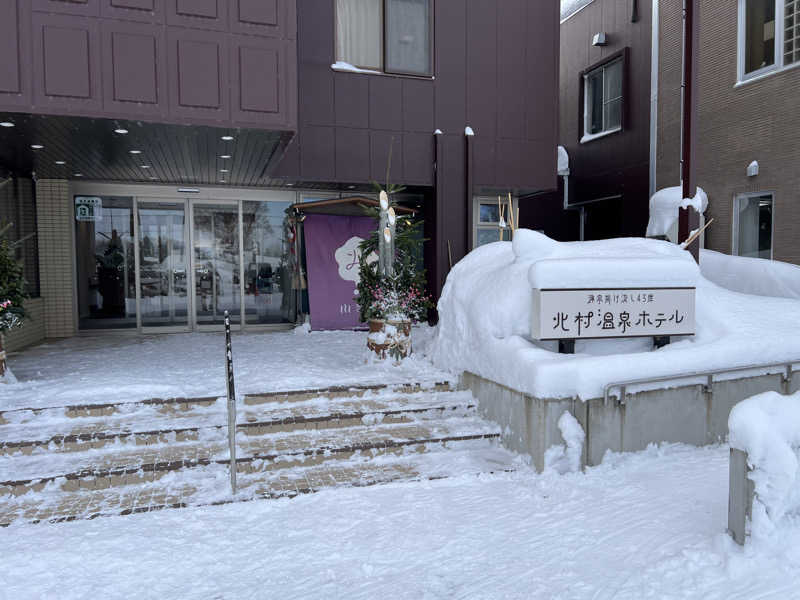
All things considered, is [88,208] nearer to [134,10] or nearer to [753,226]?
[134,10]

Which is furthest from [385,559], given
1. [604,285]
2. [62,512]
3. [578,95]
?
[578,95]

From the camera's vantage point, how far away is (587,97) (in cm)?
1552

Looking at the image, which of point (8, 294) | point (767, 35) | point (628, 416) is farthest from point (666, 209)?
point (8, 294)

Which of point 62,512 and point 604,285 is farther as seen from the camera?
point 604,285

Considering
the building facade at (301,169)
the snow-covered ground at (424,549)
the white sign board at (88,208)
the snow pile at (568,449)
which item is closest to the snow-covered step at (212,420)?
the snow-covered ground at (424,549)

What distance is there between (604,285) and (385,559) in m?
3.43

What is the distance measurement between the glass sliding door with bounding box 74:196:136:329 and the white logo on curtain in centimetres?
419

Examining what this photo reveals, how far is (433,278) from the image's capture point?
11078 millimetres

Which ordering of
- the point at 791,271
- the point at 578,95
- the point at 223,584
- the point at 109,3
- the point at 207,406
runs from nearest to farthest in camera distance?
the point at 223,584 → the point at 207,406 → the point at 109,3 → the point at 791,271 → the point at 578,95

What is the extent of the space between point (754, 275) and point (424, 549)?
318 inches

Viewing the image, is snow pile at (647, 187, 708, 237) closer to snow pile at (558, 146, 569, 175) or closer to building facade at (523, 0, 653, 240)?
building facade at (523, 0, 653, 240)

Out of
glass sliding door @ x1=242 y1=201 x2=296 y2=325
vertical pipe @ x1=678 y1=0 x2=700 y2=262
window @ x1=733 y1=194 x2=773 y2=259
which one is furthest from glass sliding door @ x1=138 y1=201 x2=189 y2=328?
window @ x1=733 y1=194 x2=773 y2=259

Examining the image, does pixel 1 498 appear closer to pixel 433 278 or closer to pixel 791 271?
pixel 433 278

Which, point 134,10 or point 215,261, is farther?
point 215,261
